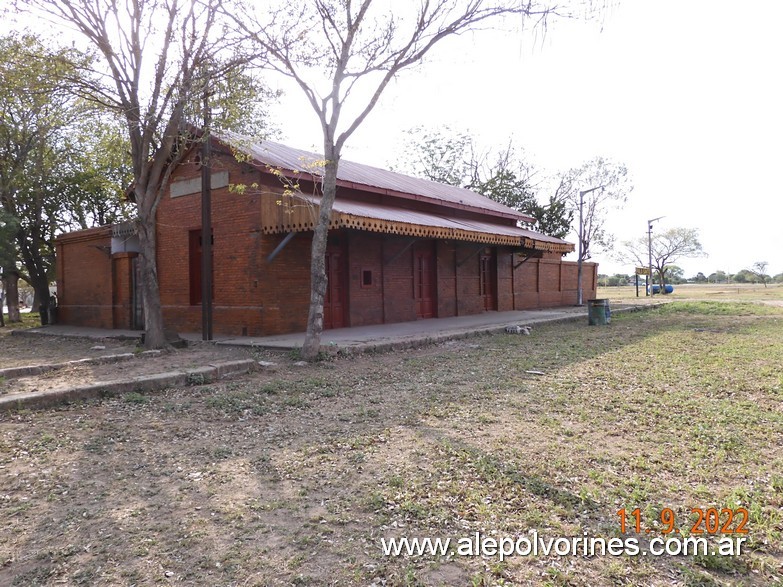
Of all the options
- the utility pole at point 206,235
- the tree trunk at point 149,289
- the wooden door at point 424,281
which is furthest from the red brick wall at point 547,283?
the tree trunk at point 149,289

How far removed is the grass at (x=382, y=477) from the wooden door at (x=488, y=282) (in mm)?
13213

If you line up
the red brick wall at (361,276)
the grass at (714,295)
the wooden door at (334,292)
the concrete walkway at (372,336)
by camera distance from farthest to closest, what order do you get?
1. the grass at (714,295)
2. the red brick wall at (361,276)
3. the wooden door at (334,292)
4. the concrete walkway at (372,336)

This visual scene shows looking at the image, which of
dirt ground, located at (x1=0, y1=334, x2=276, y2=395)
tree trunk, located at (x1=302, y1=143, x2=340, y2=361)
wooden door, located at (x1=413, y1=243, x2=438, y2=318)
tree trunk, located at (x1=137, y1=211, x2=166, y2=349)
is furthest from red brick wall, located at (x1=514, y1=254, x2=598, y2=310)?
tree trunk, located at (x1=137, y1=211, x2=166, y2=349)

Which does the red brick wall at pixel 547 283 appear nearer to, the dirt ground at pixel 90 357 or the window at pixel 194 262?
the window at pixel 194 262

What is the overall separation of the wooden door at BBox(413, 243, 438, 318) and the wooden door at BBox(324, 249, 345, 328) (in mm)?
3218

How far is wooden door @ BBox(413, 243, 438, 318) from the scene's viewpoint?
16.8m

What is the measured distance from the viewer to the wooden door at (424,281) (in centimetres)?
1684

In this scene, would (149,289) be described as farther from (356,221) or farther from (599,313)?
(599,313)

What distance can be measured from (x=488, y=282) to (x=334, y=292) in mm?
8672

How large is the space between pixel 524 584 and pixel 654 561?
74 centimetres

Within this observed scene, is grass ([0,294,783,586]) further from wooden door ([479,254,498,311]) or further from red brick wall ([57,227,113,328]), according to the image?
wooden door ([479,254,498,311])

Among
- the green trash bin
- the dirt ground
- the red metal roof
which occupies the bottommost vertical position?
the dirt ground

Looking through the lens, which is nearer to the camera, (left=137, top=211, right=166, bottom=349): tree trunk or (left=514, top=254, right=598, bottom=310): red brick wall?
(left=137, top=211, right=166, bottom=349): tree trunk

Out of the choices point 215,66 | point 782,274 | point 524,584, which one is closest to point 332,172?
point 215,66
